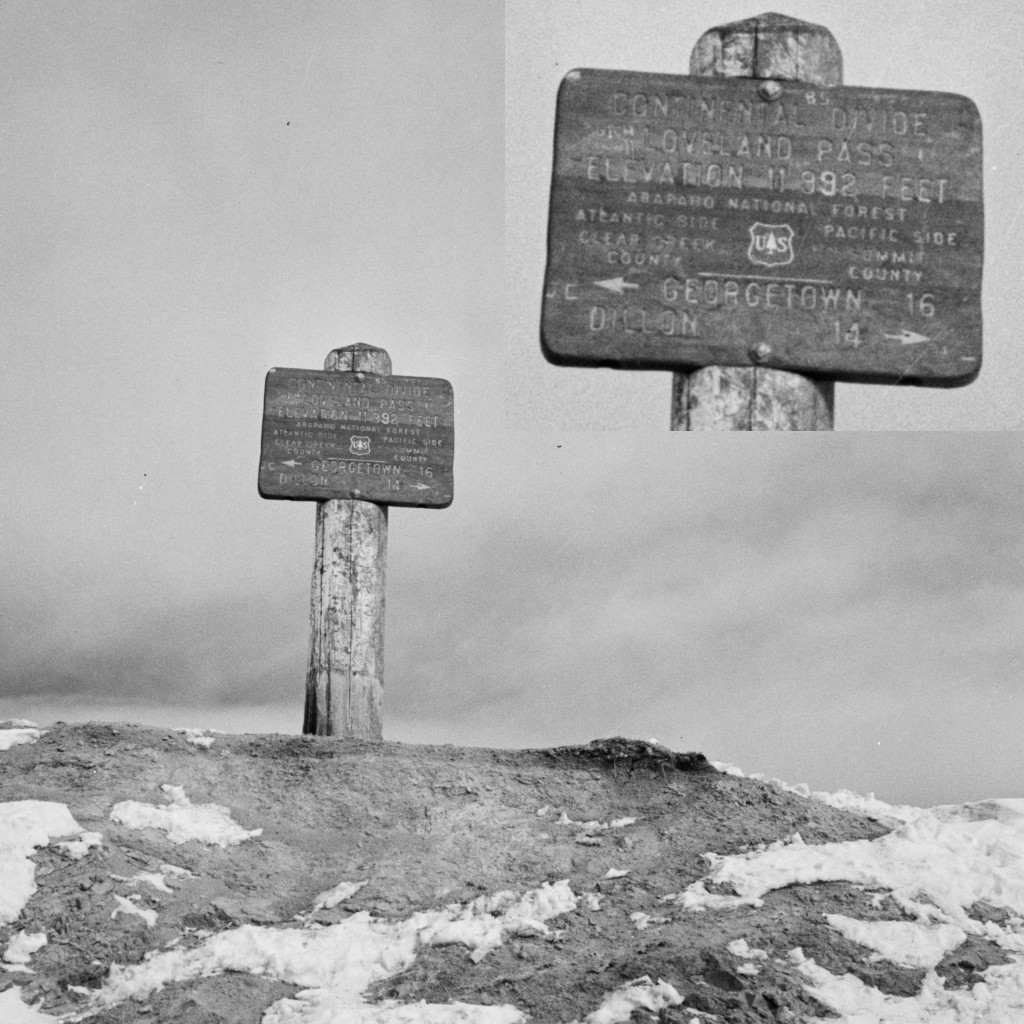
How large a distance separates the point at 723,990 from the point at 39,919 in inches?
98.8

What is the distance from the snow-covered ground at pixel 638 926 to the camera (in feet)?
13.6

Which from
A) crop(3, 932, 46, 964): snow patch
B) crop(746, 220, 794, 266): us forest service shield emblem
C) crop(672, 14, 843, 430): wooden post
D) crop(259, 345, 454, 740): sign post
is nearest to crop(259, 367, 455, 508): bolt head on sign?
crop(259, 345, 454, 740): sign post

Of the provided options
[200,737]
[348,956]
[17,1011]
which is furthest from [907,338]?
[200,737]

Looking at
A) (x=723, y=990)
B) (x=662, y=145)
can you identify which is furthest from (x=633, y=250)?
(x=723, y=990)

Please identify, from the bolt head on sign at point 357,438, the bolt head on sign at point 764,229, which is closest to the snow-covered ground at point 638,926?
the bolt head on sign at point 764,229

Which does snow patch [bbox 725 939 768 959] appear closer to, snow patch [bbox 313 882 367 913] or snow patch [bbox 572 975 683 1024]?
snow patch [bbox 572 975 683 1024]

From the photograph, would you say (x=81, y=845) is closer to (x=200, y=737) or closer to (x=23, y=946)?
(x=23, y=946)

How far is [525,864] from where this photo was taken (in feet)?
18.5

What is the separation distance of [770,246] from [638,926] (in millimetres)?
2434

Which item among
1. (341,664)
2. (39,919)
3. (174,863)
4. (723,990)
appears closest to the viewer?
(723,990)

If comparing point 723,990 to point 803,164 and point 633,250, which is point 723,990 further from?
point 803,164

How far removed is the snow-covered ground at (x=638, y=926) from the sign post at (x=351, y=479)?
7.85 feet

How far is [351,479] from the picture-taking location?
850cm

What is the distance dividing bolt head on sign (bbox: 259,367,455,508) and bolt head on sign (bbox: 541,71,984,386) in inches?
→ 176
